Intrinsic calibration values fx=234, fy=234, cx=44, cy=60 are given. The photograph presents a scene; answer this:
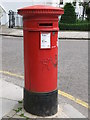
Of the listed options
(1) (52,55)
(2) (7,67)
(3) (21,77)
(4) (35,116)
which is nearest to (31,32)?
(1) (52,55)

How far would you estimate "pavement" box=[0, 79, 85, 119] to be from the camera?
367 centimetres

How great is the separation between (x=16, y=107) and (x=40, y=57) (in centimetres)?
103

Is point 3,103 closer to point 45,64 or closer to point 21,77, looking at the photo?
point 45,64

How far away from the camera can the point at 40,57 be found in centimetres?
349

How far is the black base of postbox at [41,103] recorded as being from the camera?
3602 millimetres

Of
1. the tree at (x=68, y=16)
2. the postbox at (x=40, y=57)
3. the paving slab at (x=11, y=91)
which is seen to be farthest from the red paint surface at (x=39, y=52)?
the tree at (x=68, y=16)

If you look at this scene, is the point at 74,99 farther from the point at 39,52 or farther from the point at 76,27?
the point at 76,27

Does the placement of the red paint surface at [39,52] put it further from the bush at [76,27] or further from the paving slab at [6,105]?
the bush at [76,27]

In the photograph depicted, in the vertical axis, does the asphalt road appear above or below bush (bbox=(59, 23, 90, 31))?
below

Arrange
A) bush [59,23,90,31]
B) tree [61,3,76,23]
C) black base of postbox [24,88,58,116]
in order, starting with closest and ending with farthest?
black base of postbox [24,88,58,116] → bush [59,23,90,31] → tree [61,3,76,23]

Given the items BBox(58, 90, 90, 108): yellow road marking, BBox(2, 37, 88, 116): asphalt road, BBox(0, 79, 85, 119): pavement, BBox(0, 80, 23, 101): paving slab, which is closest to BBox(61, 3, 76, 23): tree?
BBox(2, 37, 88, 116): asphalt road

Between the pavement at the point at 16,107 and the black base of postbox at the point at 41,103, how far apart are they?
94mm

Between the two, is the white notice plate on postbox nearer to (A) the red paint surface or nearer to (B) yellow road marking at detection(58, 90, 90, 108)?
(A) the red paint surface

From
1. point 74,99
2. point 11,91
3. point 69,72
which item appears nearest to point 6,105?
point 11,91
